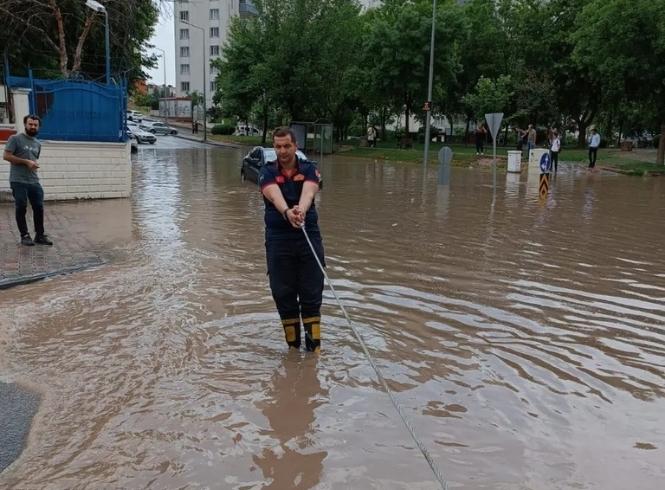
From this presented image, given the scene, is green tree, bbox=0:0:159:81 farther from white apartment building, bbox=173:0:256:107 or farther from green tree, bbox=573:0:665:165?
white apartment building, bbox=173:0:256:107

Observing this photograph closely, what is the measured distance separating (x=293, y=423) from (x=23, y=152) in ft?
21.6

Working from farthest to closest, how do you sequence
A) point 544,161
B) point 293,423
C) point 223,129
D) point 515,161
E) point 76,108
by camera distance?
1. point 223,129
2. point 515,161
3. point 544,161
4. point 76,108
5. point 293,423

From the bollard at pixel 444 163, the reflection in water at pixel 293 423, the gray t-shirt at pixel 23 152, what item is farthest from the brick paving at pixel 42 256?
the bollard at pixel 444 163

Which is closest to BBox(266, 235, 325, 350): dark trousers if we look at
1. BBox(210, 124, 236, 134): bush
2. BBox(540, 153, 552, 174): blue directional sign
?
BBox(540, 153, 552, 174): blue directional sign

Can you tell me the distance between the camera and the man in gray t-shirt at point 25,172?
872 cm

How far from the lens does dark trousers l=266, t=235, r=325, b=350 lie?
4945mm

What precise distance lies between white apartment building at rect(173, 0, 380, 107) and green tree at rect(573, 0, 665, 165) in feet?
238

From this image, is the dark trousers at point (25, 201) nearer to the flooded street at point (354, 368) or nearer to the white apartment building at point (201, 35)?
the flooded street at point (354, 368)

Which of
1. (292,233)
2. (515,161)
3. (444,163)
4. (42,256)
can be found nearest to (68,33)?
(444,163)

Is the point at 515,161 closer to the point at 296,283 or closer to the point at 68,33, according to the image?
the point at 68,33

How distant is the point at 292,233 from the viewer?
4.92 metres

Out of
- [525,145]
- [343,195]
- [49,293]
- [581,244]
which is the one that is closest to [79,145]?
[343,195]

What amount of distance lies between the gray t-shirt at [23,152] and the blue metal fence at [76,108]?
5617 millimetres

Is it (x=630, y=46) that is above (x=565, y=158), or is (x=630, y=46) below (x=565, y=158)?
above
